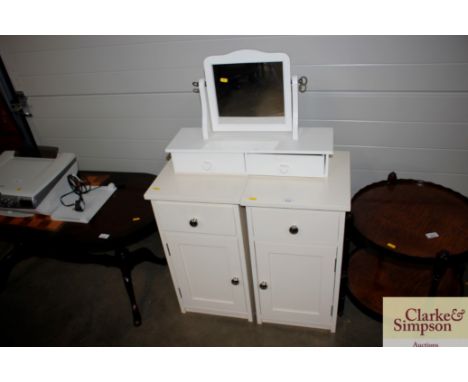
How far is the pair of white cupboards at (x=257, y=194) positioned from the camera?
179cm

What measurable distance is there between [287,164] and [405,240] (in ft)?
2.29

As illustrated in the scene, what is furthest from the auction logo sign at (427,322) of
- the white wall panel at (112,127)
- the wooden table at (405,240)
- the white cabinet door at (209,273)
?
the white wall panel at (112,127)

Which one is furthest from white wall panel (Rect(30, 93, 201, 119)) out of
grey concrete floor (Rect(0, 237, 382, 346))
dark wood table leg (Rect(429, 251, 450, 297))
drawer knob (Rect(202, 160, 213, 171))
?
dark wood table leg (Rect(429, 251, 450, 297))

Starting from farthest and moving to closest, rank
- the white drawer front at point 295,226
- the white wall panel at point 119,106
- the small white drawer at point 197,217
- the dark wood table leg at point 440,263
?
the white wall panel at point 119,106, the small white drawer at point 197,217, the white drawer front at point 295,226, the dark wood table leg at point 440,263

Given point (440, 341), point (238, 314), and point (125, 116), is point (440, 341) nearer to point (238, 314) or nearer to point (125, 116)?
point (238, 314)

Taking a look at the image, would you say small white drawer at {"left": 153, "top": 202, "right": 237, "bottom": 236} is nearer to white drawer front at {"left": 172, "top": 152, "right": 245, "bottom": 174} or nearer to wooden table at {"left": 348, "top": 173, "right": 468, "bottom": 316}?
white drawer front at {"left": 172, "top": 152, "right": 245, "bottom": 174}

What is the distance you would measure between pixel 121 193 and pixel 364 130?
63.8 inches

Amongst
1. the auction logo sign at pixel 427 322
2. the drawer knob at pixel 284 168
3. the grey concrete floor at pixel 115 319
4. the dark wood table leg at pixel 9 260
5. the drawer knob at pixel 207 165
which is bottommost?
the grey concrete floor at pixel 115 319

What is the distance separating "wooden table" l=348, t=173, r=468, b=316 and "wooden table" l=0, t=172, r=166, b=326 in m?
1.24

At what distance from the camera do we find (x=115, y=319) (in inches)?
94.4

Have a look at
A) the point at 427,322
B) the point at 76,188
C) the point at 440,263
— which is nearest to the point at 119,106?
the point at 76,188

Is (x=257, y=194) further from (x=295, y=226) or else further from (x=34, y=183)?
(x=34, y=183)

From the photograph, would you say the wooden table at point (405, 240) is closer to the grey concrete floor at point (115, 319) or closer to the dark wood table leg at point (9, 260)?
the grey concrete floor at point (115, 319)

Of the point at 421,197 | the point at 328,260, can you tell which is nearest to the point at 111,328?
the point at 328,260
